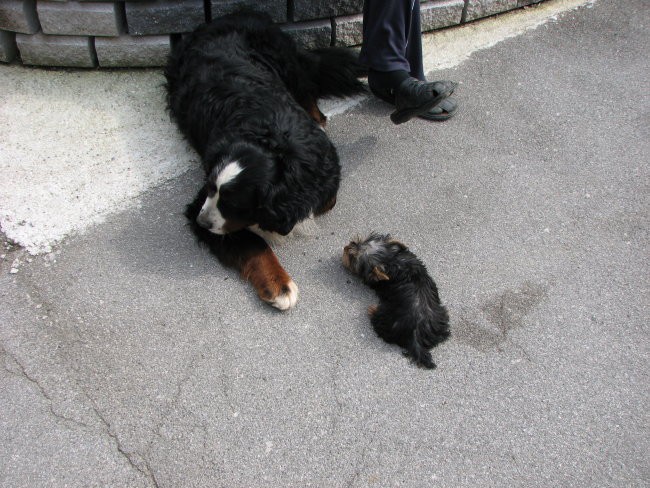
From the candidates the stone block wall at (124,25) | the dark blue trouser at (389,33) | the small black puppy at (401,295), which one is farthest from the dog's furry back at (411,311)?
the stone block wall at (124,25)

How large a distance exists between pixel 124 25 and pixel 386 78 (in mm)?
1499

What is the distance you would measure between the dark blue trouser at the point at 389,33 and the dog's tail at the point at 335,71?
0.17m

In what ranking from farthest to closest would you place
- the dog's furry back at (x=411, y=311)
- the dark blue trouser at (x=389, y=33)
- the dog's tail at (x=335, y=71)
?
1. the dog's tail at (x=335, y=71)
2. the dark blue trouser at (x=389, y=33)
3. the dog's furry back at (x=411, y=311)

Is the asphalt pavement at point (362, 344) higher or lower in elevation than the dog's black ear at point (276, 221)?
lower

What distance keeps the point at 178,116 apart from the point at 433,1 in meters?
1.88

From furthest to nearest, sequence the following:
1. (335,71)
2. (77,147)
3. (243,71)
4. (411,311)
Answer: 1. (335,71)
2. (77,147)
3. (243,71)
4. (411,311)

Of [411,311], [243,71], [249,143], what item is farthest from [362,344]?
[243,71]

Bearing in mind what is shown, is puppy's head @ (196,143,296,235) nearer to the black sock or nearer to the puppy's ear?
A: the puppy's ear

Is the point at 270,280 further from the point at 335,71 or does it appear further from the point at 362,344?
the point at 335,71

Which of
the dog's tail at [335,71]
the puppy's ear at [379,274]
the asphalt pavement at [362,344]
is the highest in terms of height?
the dog's tail at [335,71]

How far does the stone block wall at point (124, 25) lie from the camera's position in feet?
10.2

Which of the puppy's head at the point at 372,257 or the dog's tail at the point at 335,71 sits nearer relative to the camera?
the puppy's head at the point at 372,257

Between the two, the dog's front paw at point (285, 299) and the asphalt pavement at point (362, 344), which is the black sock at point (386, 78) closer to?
the asphalt pavement at point (362, 344)

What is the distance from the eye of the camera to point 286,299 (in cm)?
238
